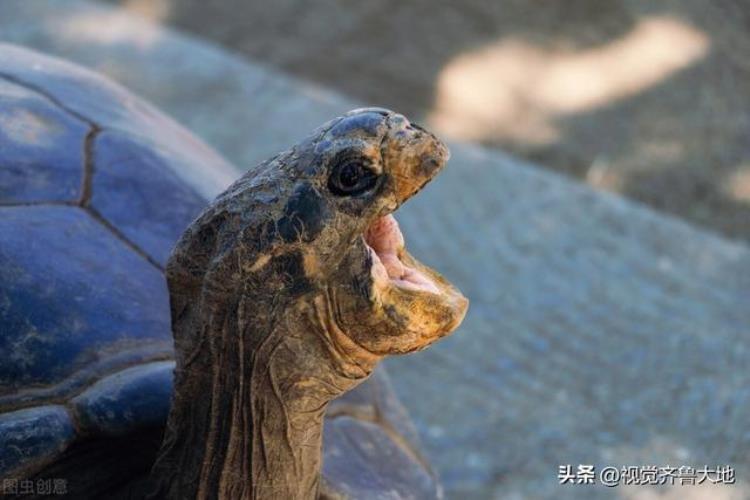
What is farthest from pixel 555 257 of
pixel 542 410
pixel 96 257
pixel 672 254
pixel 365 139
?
pixel 365 139

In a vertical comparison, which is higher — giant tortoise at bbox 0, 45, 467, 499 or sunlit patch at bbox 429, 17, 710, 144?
sunlit patch at bbox 429, 17, 710, 144

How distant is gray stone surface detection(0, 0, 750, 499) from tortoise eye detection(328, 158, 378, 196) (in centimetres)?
154

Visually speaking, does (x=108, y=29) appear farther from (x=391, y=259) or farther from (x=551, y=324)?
(x=391, y=259)

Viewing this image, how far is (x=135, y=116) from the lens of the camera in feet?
7.38

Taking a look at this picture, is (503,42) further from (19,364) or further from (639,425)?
(19,364)

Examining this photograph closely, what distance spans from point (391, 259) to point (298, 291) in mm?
125

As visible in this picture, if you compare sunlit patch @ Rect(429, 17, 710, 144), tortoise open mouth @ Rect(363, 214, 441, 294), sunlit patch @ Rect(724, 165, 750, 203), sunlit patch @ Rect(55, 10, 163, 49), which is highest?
sunlit patch @ Rect(55, 10, 163, 49)

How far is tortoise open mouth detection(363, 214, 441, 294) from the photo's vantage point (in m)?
1.40

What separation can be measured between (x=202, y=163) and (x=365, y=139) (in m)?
0.93

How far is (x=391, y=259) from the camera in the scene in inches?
57.2

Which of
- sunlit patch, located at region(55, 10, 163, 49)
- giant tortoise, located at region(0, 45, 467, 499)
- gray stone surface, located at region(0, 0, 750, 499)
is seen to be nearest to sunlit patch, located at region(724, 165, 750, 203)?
gray stone surface, located at region(0, 0, 750, 499)

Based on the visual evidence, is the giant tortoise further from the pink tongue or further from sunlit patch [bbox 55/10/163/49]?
sunlit patch [bbox 55/10/163/49]

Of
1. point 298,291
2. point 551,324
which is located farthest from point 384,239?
point 551,324

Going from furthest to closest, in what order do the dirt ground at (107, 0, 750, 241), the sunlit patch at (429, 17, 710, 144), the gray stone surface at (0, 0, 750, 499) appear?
the sunlit patch at (429, 17, 710, 144), the dirt ground at (107, 0, 750, 241), the gray stone surface at (0, 0, 750, 499)
